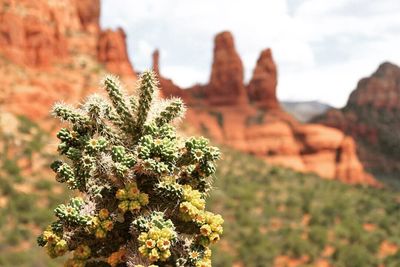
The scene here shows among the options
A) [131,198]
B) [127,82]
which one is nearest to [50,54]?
[127,82]

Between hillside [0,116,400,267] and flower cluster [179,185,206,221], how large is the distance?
27070mm

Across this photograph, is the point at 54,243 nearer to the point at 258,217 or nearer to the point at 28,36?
the point at 258,217

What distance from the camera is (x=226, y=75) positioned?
277ft

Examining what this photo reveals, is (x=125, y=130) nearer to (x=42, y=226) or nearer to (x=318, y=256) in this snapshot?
(x=42, y=226)

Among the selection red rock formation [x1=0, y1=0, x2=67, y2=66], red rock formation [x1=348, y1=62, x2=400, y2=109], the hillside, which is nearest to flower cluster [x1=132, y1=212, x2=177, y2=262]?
the hillside

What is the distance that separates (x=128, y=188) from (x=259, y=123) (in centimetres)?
7499

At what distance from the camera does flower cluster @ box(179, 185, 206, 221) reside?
637 cm

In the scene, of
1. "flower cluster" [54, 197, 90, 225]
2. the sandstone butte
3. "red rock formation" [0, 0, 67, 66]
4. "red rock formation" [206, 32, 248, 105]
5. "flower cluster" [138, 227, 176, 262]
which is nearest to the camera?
"flower cluster" [138, 227, 176, 262]

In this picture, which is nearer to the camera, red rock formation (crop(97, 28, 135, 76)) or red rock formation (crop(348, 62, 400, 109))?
red rock formation (crop(97, 28, 135, 76))

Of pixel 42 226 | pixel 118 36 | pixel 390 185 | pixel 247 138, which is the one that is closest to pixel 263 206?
pixel 42 226

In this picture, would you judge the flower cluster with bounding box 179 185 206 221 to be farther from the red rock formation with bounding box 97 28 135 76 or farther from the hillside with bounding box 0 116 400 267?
the red rock formation with bounding box 97 28 135 76

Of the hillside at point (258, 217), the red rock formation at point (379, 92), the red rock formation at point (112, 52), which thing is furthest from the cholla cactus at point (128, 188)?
the red rock formation at point (379, 92)

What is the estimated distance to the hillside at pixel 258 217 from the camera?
123ft

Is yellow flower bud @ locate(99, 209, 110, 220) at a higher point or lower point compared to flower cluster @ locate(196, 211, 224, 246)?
higher
